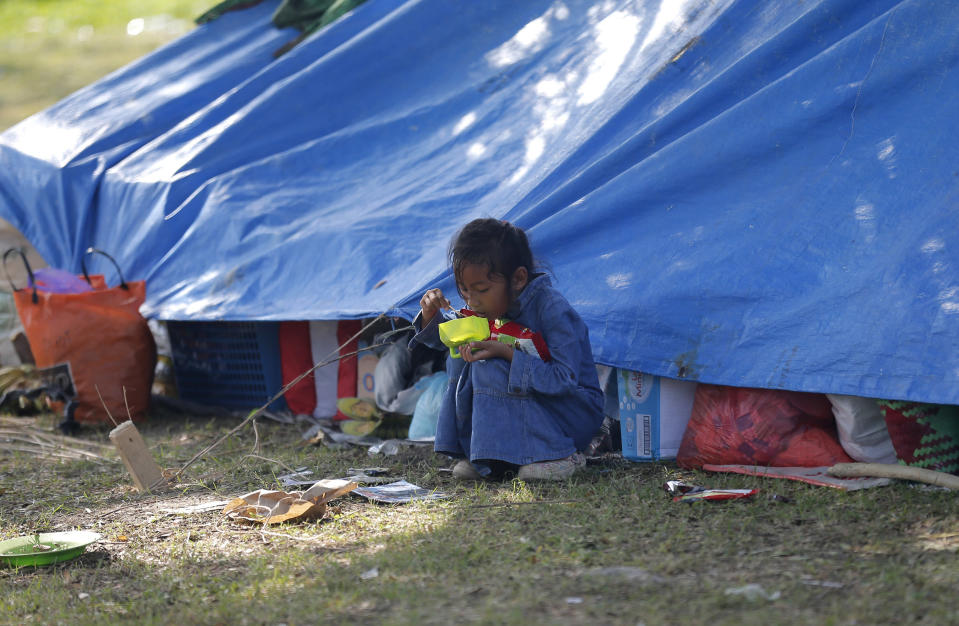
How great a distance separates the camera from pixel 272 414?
13.0ft

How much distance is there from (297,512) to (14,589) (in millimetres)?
659

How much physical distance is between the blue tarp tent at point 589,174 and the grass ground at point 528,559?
0.43m

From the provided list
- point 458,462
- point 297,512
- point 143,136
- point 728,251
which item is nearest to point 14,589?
point 297,512

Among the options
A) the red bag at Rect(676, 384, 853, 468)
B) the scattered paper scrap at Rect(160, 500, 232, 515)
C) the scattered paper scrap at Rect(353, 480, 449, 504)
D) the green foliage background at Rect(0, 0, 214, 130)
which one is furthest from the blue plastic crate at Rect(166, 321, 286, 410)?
the green foliage background at Rect(0, 0, 214, 130)

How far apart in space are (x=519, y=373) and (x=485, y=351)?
0.12m

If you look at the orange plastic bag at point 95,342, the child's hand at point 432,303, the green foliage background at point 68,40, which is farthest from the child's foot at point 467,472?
the green foliage background at point 68,40

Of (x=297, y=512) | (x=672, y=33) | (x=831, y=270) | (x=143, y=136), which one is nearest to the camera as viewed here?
(x=297, y=512)

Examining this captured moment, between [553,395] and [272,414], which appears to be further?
[272,414]

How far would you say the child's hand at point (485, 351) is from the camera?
2725 mm

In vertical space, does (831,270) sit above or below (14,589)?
above

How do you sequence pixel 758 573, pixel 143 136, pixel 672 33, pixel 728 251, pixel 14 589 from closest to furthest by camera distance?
pixel 758 573, pixel 14 589, pixel 728 251, pixel 672 33, pixel 143 136

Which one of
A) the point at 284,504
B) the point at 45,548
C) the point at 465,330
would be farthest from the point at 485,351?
the point at 45,548

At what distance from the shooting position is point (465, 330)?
8.98 ft

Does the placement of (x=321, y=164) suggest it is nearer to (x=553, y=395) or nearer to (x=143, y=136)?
(x=143, y=136)
